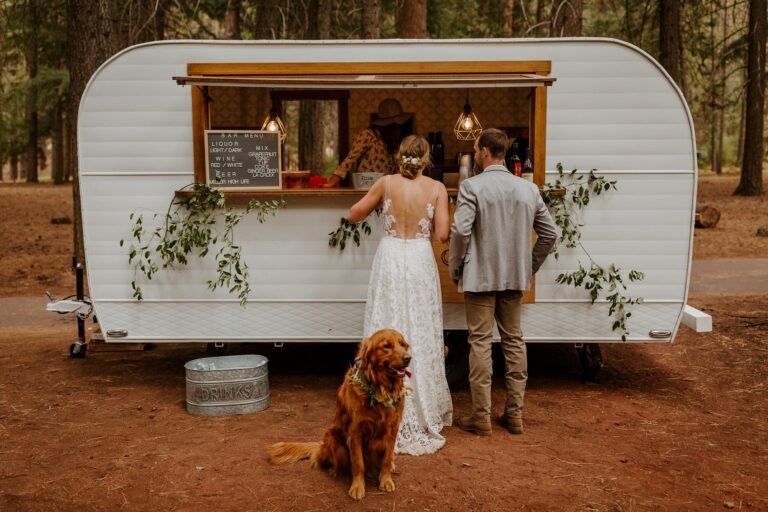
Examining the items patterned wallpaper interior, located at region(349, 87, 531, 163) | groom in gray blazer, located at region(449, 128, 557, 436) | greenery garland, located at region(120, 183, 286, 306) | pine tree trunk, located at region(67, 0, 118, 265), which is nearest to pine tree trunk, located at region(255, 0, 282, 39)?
patterned wallpaper interior, located at region(349, 87, 531, 163)

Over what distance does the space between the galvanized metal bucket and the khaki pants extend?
1593mm

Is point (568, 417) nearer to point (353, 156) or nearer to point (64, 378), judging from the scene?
point (353, 156)

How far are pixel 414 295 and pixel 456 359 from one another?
4.21 feet

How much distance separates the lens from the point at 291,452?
4379 millimetres

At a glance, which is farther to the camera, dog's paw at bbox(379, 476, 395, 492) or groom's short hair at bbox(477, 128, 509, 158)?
groom's short hair at bbox(477, 128, 509, 158)

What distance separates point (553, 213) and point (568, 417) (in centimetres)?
149

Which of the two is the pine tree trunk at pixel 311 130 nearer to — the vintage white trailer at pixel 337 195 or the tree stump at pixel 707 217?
the tree stump at pixel 707 217

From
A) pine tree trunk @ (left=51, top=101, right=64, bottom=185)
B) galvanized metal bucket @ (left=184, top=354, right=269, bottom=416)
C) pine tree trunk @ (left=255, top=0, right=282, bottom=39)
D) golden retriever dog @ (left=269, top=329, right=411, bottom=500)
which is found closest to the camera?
golden retriever dog @ (left=269, top=329, right=411, bottom=500)

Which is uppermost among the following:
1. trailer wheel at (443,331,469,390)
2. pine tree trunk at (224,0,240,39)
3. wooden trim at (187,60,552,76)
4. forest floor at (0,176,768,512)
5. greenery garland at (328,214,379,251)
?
pine tree trunk at (224,0,240,39)

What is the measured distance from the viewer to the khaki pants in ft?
15.6

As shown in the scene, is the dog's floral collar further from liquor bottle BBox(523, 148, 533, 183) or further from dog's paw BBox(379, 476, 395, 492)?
liquor bottle BBox(523, 148, 533, 183)

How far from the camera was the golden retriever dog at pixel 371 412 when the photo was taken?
382cm

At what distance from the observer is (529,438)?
479 centimetres

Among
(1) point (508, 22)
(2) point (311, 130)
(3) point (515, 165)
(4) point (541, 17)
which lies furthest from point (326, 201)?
(4) point (541, 17)
